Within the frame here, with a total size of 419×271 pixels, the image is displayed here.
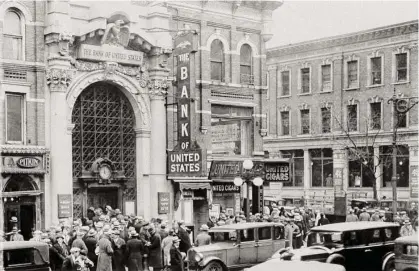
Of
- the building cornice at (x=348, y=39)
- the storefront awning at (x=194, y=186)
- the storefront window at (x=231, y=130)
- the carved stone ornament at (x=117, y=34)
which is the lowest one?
the storefront awning at (x=194, y=186)

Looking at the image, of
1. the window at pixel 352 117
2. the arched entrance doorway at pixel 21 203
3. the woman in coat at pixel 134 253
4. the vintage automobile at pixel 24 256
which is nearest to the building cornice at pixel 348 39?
the window at pixel 352 117

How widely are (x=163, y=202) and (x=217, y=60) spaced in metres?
7.54

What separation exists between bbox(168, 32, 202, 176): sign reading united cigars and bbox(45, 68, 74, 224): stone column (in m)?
4.57

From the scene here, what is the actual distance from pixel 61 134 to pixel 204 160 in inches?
293

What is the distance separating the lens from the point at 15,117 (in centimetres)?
2475

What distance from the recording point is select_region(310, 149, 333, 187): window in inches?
1924

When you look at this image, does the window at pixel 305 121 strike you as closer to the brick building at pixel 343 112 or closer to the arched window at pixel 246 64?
the brick building at pixel 343 112

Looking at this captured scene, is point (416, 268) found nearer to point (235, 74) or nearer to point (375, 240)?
point (375, 240)

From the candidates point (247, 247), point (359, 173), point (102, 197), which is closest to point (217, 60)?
point (102, 197)

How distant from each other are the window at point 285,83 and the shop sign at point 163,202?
24.4 m

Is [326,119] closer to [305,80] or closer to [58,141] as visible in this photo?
[305,80]

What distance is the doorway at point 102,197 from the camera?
27141mm

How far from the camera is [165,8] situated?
28641mm

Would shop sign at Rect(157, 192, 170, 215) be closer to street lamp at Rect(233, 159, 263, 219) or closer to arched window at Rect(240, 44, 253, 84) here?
street lamp at Rect(233, 159, 263, 219)
